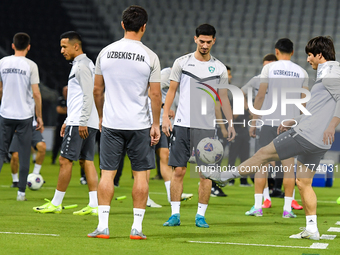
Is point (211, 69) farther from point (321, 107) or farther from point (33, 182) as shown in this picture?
point (33, 182)

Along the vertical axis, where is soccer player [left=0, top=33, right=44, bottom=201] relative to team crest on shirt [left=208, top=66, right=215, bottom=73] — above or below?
below

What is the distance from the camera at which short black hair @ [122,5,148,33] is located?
4.46 m

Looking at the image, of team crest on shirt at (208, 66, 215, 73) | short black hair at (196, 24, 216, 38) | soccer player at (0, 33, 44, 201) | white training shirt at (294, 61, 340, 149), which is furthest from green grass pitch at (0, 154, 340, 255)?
short black hair at (196, 24, 216, 38)

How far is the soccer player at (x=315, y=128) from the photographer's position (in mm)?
4656

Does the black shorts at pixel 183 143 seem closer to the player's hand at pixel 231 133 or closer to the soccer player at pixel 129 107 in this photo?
the player's hand at pixel 231 133

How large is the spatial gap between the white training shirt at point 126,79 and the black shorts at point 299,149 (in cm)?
132

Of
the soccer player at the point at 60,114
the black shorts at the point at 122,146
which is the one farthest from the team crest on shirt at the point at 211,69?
the soccer player at the point at 60,114

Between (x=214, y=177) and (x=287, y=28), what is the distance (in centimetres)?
1971

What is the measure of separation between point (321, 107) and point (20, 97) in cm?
410

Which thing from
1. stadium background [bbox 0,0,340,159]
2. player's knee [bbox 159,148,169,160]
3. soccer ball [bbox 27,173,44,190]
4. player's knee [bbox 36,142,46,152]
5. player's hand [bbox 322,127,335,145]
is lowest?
soccer ball [bbox 27,173,44,190]

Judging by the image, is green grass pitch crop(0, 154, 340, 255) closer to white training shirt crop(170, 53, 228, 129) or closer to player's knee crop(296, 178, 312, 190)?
player's knee crop(296, 178, 312, 190)

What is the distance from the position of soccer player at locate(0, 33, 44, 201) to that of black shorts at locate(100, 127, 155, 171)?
113 inches

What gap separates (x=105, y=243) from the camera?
438 cm

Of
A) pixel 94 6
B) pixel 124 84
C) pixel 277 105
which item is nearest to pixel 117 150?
pixel 124 84
